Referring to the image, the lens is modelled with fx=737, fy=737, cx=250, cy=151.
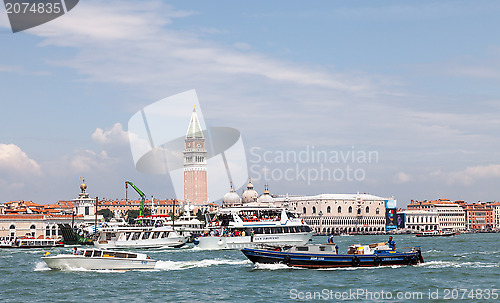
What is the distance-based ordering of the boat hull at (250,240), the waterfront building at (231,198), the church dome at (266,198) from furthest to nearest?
the waterfront building at (231,198) < the church dome at (266,198) < the boat hull at (250,240)

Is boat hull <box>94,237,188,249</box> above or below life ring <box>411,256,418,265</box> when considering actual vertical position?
below

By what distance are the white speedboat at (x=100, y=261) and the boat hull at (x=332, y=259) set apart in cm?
678

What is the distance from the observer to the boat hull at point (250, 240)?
2721 inches

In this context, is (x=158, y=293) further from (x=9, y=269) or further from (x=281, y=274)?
(x=9, y=269)

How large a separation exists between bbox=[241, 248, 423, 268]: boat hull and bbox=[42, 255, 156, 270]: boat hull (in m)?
6.85

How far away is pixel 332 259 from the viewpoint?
41281 mm

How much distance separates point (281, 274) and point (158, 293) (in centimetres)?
849

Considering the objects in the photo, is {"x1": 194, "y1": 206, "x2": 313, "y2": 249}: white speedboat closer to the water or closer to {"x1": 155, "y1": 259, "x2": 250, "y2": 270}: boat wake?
{"x1": 155, "y1": 259, "x2": 250, "y2": 270}: boat wake

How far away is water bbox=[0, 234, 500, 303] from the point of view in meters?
32.3

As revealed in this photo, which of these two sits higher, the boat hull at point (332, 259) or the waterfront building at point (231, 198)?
the waterfront building at point (231, 198)

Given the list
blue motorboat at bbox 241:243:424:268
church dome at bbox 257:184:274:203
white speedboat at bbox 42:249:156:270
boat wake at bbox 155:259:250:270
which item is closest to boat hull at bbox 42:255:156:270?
white speedboat at bbox 42:249:156:270

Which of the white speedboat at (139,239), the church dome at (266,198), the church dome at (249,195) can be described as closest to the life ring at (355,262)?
the white speedboat at (139,239)

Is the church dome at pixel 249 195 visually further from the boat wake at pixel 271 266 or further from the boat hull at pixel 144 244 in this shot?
the boat wake at pixel 271 266

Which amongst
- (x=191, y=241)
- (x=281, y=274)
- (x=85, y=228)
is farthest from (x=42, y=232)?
(x=281, y=274)
